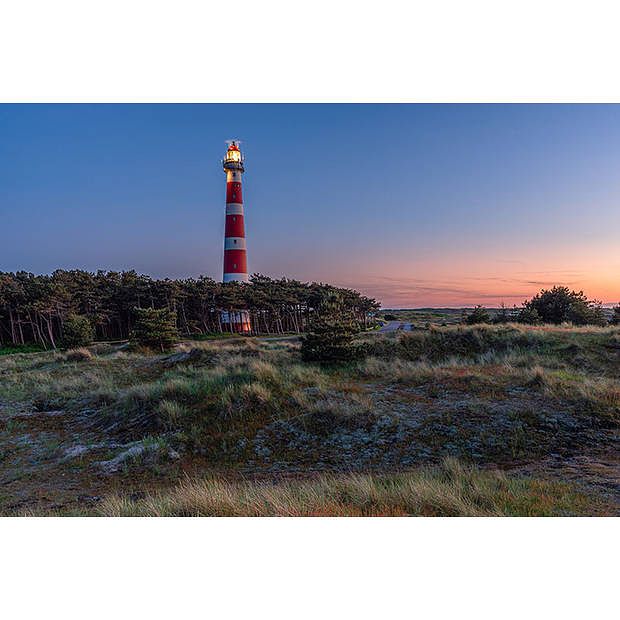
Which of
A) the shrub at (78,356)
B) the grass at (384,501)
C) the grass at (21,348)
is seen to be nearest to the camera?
the grass at (384,501)

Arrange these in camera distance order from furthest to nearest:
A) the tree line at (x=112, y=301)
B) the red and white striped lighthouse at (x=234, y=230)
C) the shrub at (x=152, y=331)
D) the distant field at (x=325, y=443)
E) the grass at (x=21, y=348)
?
the red and white striped lighthouse at (x=234, y=230) → the tree line at (x=112, y=301) → the grass at (x=21, y=348) → the shrub at (x=152, y=331) → the distant field at (x=325, y=443)

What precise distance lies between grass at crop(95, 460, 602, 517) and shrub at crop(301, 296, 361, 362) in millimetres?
8210

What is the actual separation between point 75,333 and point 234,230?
15.1 m

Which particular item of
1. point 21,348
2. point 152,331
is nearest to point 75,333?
point 152,331

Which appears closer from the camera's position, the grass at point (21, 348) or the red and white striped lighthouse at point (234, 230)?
the grass at point (21, 348)

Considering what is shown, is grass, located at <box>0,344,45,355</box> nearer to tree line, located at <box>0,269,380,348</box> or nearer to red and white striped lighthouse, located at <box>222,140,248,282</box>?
tree line, located at <box>0,269,380,348</box>

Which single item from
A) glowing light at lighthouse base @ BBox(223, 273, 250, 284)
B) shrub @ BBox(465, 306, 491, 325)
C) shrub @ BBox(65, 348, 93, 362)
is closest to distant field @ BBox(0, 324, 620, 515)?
shrub @ BBox(65, 348, 93, 362)

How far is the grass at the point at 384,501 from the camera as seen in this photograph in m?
3.72

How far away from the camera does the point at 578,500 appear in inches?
158

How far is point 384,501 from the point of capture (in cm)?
391

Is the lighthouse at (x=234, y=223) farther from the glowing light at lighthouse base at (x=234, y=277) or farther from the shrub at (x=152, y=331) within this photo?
the shrub at (x=152, y=331)

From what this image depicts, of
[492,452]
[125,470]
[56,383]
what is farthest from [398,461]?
[56,383]

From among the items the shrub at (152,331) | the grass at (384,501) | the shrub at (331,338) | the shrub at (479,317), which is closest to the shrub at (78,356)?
the shrub at (152,331)

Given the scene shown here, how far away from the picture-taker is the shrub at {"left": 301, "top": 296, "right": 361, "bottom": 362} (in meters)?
12.8
